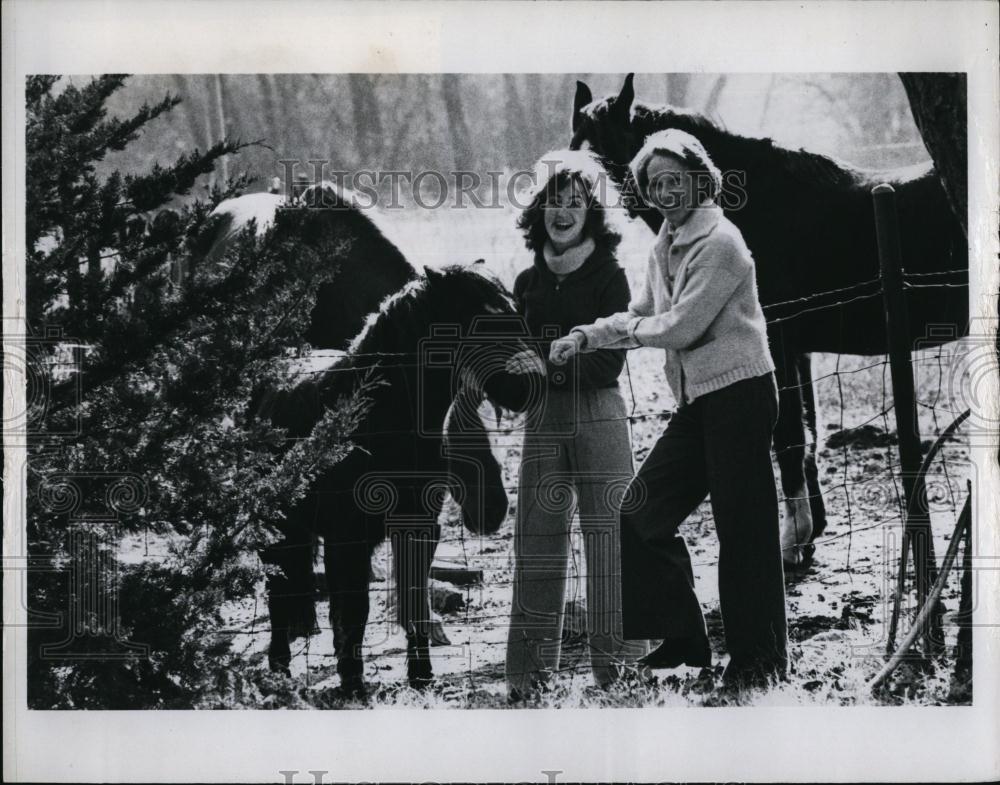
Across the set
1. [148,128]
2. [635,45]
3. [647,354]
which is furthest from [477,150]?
[148,128]

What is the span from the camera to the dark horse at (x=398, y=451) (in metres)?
3.98

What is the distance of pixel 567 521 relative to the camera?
4.00m

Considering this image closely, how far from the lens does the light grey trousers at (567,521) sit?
3.98m

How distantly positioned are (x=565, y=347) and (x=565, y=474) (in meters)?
0.48

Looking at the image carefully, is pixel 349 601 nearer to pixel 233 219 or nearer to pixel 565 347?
pixel 565 347

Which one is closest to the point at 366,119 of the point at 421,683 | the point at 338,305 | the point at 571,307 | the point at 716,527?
the point at 338,305

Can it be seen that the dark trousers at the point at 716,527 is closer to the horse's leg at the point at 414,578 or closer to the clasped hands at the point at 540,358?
the clasped hands at the point at 540,358

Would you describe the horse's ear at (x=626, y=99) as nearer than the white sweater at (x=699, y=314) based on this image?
No

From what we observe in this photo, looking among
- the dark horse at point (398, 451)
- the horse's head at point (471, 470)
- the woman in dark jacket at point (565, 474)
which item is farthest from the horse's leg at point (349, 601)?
the woman in dark jacket at point (565, 474)

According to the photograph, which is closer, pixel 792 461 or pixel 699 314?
pixel 699 314

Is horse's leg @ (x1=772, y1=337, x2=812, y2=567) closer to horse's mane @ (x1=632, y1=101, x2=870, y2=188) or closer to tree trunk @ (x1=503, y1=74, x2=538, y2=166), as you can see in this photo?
horse's mane @ (x1=632, y1=101, x2=870, y2=188)

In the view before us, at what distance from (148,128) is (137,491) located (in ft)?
4.52

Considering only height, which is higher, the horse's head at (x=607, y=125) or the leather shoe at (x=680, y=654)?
the horse's head at (x=607, y=125)

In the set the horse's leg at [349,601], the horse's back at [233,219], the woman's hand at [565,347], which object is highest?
the horse's back at [233,219]
